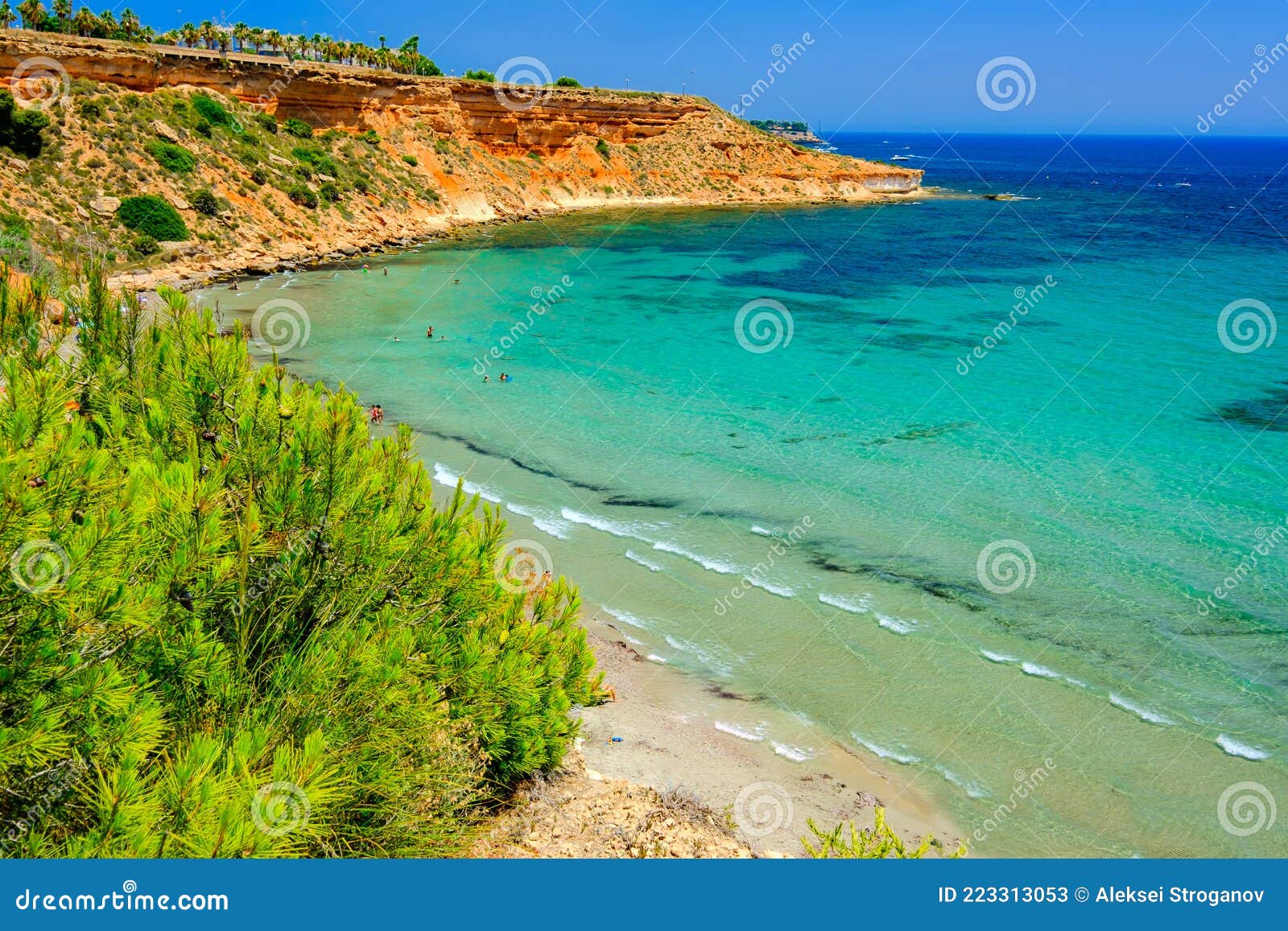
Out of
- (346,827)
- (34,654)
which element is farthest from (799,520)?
(34,654)

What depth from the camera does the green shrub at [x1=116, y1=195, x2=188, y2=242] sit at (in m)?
41.9

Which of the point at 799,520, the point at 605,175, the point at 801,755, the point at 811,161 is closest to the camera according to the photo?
the point at 801,755

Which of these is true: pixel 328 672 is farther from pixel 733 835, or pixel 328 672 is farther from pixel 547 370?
pixel 547 370

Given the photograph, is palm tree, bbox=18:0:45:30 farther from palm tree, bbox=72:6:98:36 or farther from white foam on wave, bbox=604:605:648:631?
white foam on wave, bbox=604:605:648:631

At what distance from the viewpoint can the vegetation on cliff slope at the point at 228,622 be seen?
175 inches

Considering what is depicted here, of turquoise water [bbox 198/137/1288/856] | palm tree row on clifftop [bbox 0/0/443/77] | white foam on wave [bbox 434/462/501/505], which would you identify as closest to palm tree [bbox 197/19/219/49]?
palm tree row on clifftop [bbox 0/0/443/77]

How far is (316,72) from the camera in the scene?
6197cm

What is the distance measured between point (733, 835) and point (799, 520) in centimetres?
1047

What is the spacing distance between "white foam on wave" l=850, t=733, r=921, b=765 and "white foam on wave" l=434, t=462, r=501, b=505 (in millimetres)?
10591

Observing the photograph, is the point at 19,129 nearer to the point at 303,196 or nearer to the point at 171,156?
the point at 171,156

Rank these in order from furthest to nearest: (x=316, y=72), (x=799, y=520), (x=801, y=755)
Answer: (x=316, y=72) < (x=799, y=520) < (x=801, y=755)

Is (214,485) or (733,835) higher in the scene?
(214,485)

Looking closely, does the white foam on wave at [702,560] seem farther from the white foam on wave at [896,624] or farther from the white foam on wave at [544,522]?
the white foam on wave at [896,624]

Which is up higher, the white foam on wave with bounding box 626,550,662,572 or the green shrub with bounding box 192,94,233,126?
the green shrub with bounding box 192,94,233,126
